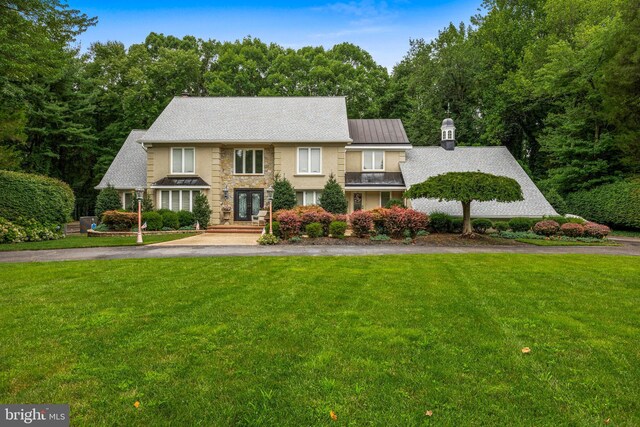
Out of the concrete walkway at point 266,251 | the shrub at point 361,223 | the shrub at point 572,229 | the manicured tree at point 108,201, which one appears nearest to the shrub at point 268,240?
the concrete walkway at point 266,251

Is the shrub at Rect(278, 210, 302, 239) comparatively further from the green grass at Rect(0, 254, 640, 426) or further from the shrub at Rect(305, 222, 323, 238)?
the green grass at Rect(0, 254, 640, 426)

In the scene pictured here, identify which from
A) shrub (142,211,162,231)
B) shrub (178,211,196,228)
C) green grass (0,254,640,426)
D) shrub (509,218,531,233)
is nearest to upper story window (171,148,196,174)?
shrub (178,211,196,228)

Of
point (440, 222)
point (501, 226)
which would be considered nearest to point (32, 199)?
point (440, 222)

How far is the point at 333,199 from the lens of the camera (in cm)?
2019

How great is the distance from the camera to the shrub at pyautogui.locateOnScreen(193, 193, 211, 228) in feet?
67.1

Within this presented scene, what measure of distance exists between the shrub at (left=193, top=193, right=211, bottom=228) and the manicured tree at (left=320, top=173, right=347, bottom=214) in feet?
22.4

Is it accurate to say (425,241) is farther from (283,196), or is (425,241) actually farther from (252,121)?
(252,121)

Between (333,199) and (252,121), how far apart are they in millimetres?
7890

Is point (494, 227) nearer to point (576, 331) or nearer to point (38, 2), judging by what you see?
point (576, 331)

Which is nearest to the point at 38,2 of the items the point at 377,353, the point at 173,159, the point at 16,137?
the point at 16,137

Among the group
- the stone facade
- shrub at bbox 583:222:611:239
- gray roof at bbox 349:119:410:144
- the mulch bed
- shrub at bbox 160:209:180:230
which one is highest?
gray roof at bbox 349:119:410:144

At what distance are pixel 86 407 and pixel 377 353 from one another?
8.55 feet

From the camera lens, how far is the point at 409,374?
3223 millimetres

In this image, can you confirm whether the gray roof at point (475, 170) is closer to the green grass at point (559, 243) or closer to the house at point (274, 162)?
the house at point (274, 162)
